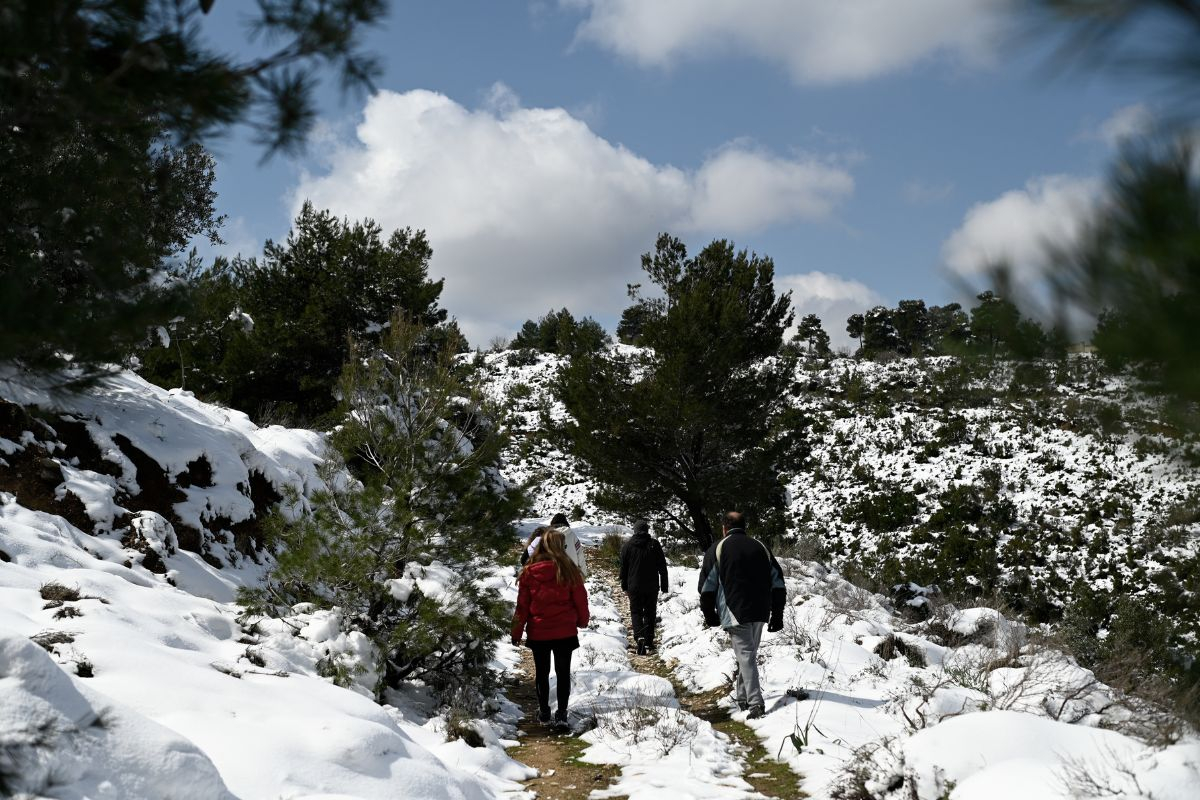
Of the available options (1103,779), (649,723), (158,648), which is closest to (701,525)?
(649,723)

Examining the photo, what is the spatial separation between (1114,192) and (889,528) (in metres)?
25.3

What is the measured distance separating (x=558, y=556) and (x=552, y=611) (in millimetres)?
448

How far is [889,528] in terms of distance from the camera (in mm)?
25516

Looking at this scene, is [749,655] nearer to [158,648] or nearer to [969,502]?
[158,648]

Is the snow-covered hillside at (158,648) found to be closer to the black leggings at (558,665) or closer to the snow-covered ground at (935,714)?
the black leggings at (558,665)

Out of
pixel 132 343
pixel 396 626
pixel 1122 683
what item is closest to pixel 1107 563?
pixel 1122 683

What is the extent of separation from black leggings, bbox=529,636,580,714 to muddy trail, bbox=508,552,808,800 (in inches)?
9.9

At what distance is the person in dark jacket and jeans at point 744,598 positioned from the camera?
21.0ft

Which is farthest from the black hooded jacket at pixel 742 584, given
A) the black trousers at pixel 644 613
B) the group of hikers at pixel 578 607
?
the black trousers at pixel 644 613

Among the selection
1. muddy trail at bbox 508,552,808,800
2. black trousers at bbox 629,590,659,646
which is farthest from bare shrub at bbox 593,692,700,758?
black trousers at bbox 629,590,659,646

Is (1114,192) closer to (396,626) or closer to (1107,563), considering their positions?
(396,626)

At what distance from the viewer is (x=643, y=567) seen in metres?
9.62

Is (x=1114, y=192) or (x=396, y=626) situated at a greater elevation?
(x=1114, y=192)

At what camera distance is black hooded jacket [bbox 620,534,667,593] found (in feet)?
31.6
